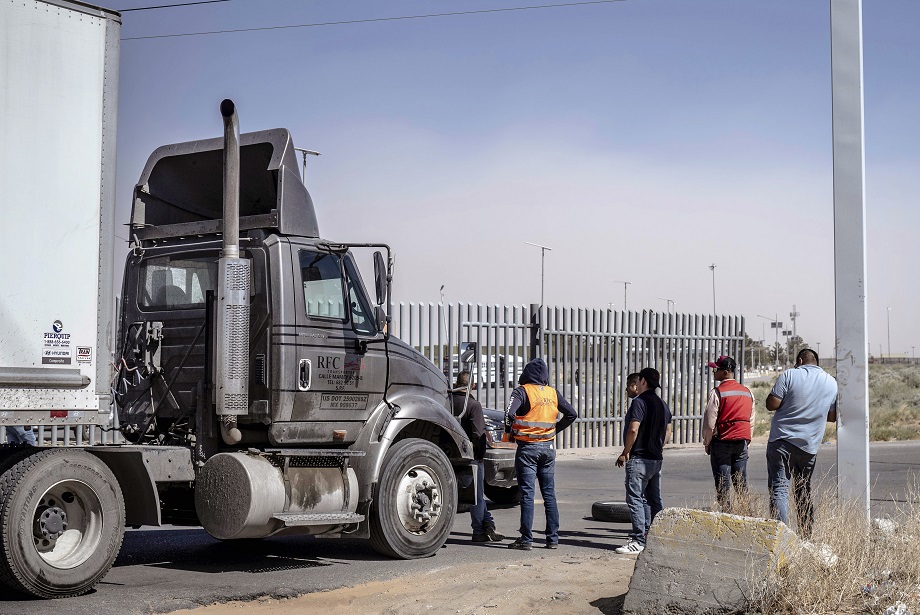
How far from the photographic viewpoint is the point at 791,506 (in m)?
8.62

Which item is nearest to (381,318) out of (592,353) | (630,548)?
(630,548)

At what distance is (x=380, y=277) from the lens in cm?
934

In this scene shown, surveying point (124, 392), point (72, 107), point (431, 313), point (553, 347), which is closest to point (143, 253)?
point (124, 392)

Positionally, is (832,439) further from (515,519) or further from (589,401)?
(515,519)

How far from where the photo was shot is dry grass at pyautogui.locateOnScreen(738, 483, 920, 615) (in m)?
6.19

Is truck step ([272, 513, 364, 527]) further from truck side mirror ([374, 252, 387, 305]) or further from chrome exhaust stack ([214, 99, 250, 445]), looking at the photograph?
truck side mirror ([374, 252, 387, 305])

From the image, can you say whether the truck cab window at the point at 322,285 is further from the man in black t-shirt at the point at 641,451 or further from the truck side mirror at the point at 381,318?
the man in black t-shirt at the point at 641,451

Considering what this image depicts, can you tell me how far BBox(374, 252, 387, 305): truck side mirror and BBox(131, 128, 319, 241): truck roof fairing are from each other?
64 centimetres

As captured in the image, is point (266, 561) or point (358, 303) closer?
point (266, 561)

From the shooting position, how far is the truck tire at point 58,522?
274 inches

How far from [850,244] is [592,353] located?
504 inches

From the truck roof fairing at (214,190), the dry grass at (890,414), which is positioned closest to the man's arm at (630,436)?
the truck roof fairing at (214,190)

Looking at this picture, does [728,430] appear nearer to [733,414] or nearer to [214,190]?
[733,414]

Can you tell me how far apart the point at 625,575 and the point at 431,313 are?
1010 centimetres
